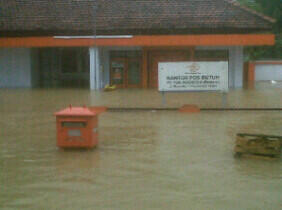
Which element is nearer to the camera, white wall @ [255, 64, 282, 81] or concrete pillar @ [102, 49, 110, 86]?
concrete pillar @ [102, 49, 110, 86]


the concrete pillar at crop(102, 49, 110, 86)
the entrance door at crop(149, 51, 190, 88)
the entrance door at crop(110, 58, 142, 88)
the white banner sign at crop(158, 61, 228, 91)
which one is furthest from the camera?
the entrance door at crop(110, 58, 142, 88)

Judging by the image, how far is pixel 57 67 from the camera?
117ft

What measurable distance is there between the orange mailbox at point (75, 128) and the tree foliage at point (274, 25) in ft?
133

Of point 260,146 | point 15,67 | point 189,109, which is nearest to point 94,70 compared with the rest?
point 15,67

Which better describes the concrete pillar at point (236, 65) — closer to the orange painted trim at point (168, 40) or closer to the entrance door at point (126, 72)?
the orange painted trim at point (168, 40)

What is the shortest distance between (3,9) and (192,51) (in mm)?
12623

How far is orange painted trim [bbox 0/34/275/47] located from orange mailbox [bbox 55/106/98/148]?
19.3 m

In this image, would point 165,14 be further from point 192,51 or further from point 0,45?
point 0,45

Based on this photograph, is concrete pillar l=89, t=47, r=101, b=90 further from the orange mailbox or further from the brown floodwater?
the orange mailbox

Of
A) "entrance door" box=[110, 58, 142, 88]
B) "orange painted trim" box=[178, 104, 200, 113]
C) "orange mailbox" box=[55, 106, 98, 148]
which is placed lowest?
"orange painted trim" box=[178, 104, 200, 113]

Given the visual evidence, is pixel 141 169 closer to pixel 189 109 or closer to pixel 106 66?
pixel 189 109

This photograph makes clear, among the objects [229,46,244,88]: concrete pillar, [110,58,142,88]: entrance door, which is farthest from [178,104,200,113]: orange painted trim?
[110,58,142,88]: entrance door

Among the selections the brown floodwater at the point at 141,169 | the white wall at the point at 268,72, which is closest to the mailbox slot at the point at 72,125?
the brown floodwater at the point at 141,169

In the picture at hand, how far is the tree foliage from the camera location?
4817 centimetres
